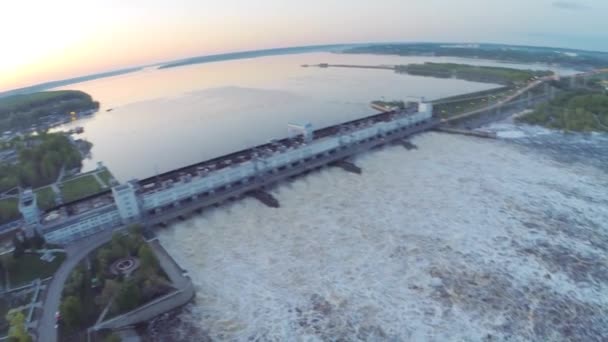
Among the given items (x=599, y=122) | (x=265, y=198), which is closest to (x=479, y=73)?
(x=599, y=122)

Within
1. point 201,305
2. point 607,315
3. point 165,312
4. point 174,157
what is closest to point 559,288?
point 607,315

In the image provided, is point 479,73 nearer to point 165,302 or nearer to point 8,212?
point 165,302

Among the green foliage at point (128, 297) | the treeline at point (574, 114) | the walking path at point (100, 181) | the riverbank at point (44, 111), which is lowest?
the green foliage at point (128, 297)

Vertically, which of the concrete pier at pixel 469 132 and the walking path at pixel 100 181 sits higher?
the concrete pier at pixel 469 132

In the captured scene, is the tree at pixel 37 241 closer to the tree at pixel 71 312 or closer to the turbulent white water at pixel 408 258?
the turbulent white water at pixel 408 258

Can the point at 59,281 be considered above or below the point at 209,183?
below

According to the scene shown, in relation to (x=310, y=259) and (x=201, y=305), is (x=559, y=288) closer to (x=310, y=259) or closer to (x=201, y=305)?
(x=310, y=259)

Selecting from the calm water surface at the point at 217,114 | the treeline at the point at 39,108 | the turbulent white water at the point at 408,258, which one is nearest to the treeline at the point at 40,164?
the calm water surface at the point at 217,114
